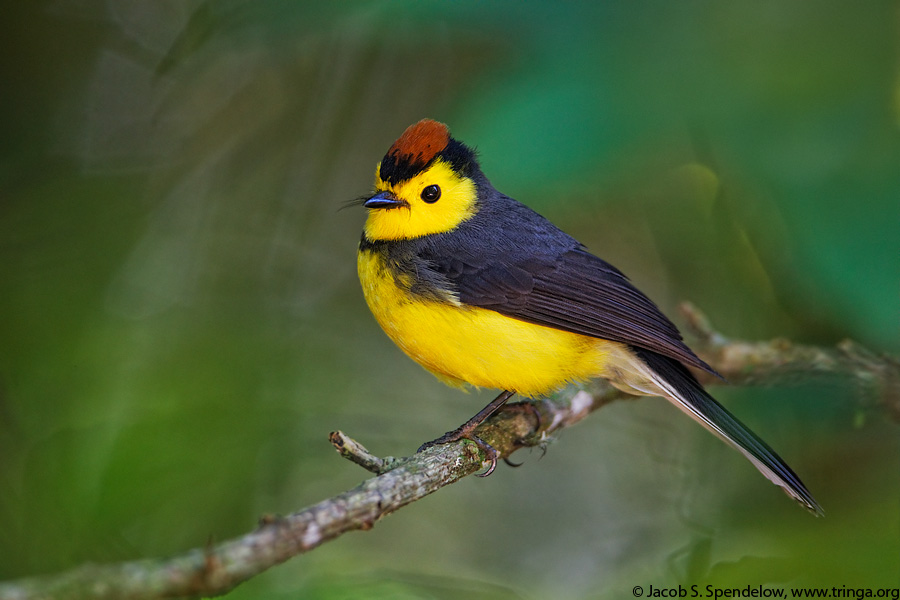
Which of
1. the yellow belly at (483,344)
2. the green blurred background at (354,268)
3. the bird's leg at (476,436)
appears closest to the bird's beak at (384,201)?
the yellow belly at (483,344)

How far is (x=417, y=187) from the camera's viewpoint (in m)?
3.68

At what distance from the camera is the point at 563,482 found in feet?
17.6

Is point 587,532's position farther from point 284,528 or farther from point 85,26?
point 85,26

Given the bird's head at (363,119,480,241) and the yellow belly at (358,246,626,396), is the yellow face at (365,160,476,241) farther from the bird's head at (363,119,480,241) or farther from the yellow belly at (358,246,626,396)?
the yellow belly at (358,246,626,396)

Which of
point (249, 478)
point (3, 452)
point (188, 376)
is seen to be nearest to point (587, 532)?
point (249, 478)

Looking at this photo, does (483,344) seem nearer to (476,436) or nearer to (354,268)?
(476,436)

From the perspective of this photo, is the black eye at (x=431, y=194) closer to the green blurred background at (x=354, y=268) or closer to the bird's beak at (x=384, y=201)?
the bird's beak at (x=384, y=201)

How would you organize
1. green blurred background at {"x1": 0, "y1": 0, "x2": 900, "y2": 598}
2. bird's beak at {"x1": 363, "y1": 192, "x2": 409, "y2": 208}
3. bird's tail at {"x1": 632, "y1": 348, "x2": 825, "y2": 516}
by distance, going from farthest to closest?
1. bird's beak at {"x1": 363, "y1": 192, "x2": 409, "y2": 208}
2. green blurred background at {"x1": 0, "y1": 0, "x2": 900, "y2": 598}
3. bird's tail at {"x1": 632, "y1": 348, "x2": 825, "y2": 516}

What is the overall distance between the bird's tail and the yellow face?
108 cm

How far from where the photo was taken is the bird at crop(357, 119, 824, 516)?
332cm

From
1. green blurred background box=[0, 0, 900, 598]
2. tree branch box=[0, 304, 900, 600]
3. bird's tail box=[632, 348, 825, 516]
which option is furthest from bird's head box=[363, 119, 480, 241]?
bird's tail box=[632, 348, 825, 516]

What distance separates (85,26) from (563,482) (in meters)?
4.62

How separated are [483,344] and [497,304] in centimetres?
19

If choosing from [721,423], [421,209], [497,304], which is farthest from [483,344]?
[721,423]
